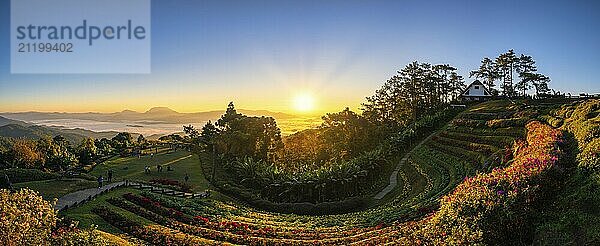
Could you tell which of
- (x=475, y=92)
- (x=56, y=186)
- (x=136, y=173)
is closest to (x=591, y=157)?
(x=56, y=186)

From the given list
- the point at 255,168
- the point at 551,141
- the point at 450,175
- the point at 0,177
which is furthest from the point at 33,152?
the point at 551,141

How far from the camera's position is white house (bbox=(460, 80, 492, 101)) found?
72.6 m

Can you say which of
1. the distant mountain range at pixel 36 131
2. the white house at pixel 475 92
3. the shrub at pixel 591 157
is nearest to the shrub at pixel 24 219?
the shrub at pixel 591 157

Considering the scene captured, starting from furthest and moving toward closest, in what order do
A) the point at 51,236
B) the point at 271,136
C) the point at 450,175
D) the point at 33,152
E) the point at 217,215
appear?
1. the point at 271,136
2. the point at 33,152
3. the point at 450,175
4. the point at 217,215
5. the point at 51,236

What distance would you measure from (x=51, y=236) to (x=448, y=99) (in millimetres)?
72401

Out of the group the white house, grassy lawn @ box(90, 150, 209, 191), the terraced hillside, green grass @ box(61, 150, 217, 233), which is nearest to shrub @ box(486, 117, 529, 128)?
the terraced hillside

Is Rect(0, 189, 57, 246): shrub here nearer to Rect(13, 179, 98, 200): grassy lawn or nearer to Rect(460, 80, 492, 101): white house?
Rect(13, 179, 98, 200): grassy lawn

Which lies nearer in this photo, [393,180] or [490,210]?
[490,210]

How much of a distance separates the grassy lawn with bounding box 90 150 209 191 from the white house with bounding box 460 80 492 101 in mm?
51274

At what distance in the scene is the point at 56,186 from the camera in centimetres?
2883

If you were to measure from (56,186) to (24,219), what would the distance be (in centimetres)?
1849

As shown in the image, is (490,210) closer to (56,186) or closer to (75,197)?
(75,197)

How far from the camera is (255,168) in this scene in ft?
156

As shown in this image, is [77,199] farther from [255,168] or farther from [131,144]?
[131,144]
